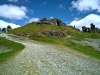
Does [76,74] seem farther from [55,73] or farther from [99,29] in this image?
[99,29]

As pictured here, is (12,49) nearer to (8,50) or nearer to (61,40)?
(8,50)

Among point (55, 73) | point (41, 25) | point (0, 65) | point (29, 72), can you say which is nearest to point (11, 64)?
point (0, 65)

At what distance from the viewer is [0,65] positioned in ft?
99.0

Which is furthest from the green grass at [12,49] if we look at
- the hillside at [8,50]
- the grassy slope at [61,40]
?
the grassy slope at [61,40]

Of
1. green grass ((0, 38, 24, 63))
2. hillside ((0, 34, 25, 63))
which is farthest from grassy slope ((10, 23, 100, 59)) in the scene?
hillside ((0, 34, 25, 63))

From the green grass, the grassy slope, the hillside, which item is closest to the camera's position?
the green grass

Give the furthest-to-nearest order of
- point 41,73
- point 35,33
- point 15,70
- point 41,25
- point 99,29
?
point 99,29, point 41,25, point 35,33, point 15,70, point 41,73

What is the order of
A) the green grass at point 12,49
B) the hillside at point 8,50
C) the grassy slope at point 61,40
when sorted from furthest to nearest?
the grassy slope at point 61,40 → the hillside at point 8,50 → the green grass at point 12,49

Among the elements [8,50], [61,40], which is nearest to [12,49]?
[8,50]

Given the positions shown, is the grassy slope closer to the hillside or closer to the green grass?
the green grass

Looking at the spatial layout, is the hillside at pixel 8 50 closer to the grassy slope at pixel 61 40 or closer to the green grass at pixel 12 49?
the green grass at pixel 12 49

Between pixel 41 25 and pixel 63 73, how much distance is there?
100910mm

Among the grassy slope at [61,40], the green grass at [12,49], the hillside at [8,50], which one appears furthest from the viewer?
the grassy slope at [61,40]

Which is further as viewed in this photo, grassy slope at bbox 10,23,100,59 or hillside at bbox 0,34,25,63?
grassy slope at bbox 10,23,100,59
